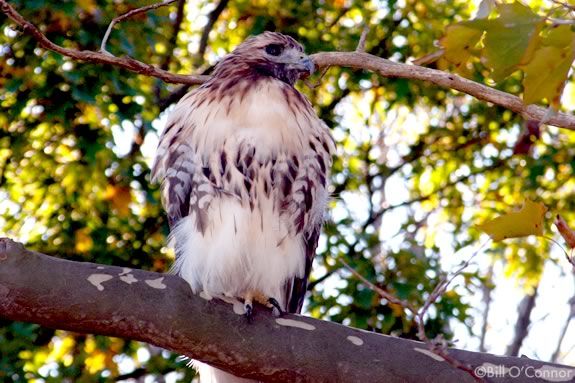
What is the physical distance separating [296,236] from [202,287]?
468 mm

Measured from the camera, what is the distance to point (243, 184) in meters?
4.40

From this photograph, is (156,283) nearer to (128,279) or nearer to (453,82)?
(128,279)

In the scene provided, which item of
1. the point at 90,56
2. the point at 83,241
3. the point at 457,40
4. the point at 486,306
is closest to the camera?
the point at 457,40

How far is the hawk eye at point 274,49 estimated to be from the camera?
4.95 m

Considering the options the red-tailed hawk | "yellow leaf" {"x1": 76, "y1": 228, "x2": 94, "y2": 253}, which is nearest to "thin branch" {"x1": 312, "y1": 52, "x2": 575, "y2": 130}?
the red-tailed hawk

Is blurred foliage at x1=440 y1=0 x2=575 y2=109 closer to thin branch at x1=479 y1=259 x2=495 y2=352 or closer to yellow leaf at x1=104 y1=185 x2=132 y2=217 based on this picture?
yellow leaf at x1=104 y1=185 x2=132 y2=217

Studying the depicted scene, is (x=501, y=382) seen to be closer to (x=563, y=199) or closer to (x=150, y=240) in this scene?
(x=150, y=240)

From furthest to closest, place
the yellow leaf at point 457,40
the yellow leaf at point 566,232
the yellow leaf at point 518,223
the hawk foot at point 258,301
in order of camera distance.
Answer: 1. the hawk foot at point 258,301
2. the yellow leaf at point 566,232
3. the yellow leaf at point 518,223
4. the yellow leaf at point 457,40

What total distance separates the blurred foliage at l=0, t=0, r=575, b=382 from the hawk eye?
4.82ft

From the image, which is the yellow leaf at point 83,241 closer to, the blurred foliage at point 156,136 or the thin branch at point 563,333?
the blurred foliage at point 156,136

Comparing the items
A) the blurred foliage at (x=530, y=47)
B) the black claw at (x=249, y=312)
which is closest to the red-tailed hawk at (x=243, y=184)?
the black claw at (x=249, y=312)

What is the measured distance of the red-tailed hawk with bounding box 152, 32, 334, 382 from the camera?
14.5 feet

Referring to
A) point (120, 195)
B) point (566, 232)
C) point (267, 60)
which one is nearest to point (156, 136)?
point (120, 195)

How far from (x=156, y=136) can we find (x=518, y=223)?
465 cm
